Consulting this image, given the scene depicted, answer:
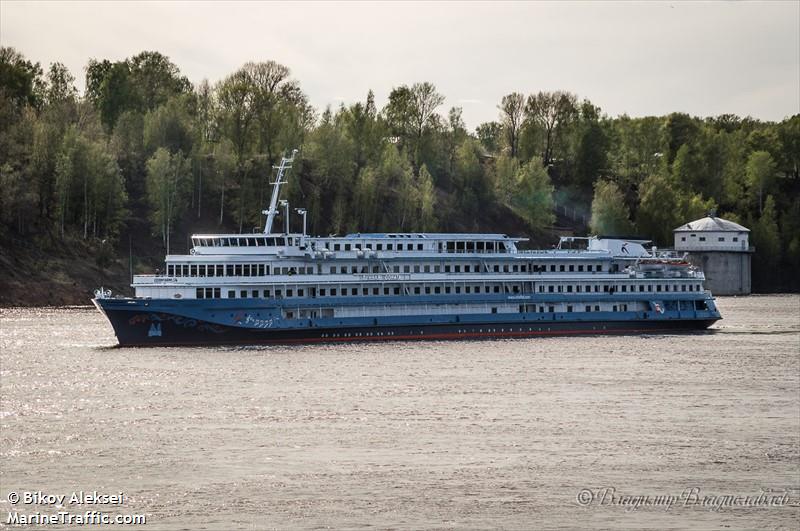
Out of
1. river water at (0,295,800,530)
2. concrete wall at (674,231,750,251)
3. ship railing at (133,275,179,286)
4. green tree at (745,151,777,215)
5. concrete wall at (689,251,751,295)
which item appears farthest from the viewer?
green tree at (745,151,777,215)

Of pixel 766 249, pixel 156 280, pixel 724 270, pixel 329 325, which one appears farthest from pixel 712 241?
pixel 156 280

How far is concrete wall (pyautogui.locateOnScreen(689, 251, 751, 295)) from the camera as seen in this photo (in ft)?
541

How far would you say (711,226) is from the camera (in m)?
166

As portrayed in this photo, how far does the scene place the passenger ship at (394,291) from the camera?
3068 inches

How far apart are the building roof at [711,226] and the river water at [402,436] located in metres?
91.5

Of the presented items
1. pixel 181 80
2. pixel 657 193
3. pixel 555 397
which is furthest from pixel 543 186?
pixel 555 397

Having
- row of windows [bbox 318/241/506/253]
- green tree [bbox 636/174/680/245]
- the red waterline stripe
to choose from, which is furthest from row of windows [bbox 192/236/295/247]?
green tree [bbox 636/174/680/245]

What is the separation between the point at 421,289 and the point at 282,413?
113 ft

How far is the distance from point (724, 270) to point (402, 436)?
416 ft

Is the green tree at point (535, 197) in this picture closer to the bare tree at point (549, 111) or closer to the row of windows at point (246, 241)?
the bare tree at point (549, 111)

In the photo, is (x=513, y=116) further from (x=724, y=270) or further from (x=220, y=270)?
(x=220, y=270)

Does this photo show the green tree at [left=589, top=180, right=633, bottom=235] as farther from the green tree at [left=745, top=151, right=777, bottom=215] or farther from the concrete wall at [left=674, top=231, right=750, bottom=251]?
the green tree at [left=745, top=151, right=777, bottom=215]

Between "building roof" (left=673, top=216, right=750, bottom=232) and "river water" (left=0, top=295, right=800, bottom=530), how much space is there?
91.5 metres

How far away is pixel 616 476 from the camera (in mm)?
40719
